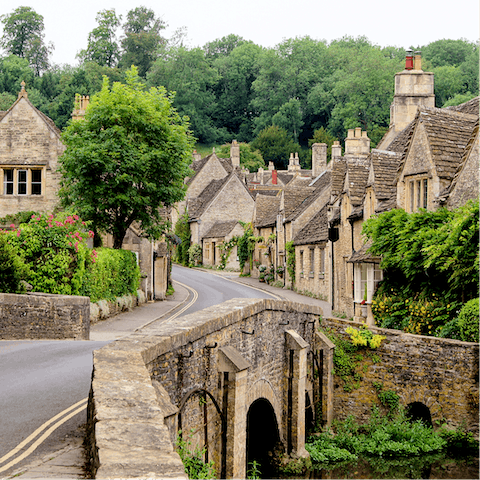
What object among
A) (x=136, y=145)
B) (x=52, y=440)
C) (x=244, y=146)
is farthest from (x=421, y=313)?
(x=244, y=146)

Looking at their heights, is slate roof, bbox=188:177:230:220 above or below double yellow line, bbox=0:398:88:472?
above

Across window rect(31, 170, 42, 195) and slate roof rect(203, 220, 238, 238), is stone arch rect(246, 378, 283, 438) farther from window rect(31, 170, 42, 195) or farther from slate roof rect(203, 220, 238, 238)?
slate roof rect(203, 220, 238, 238)

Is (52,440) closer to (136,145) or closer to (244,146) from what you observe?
(136,145)

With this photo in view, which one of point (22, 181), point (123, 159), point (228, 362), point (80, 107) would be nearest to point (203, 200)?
point (80, 107)

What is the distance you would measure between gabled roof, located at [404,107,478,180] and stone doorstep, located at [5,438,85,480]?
1543cm

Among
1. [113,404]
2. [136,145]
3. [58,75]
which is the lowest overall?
[113,404]

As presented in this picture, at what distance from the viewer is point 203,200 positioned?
213ft

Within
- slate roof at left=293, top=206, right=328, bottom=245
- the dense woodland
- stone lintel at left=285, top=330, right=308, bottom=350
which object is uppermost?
the dense woodland

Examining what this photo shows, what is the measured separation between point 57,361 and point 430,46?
9671 cm

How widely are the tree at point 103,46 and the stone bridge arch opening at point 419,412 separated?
95829 millimetres

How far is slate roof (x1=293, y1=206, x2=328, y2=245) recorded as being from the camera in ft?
117

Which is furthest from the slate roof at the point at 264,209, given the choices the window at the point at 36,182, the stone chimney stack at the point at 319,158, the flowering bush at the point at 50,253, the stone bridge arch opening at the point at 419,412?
the stone bridge arch opening at the point at 419,412

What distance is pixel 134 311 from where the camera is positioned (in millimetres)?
29906

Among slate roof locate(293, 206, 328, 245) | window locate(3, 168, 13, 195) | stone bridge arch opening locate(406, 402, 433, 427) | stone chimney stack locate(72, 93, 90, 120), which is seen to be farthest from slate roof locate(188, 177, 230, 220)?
stone bridge arch opening locate(406, 402, 433, 427)
